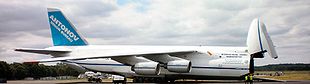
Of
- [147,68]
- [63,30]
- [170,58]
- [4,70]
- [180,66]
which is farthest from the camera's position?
[4,70]

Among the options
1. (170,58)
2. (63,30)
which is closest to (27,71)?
(63,30)

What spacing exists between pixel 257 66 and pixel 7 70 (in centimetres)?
3972

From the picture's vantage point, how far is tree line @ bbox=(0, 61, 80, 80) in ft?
168

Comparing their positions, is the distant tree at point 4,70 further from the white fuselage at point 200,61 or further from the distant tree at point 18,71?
the white fuselage at point 200,61

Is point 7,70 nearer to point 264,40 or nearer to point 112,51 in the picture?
point 112,51

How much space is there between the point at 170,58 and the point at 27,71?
46.2 metres

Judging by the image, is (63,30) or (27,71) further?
(27,71)

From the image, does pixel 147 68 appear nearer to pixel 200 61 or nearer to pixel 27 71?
pixel 200 61

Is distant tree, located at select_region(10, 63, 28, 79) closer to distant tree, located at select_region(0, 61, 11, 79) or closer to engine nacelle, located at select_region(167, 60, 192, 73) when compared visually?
distant tree, located at select_region(0, 61, 11, 79)

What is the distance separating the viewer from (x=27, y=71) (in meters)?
64.4

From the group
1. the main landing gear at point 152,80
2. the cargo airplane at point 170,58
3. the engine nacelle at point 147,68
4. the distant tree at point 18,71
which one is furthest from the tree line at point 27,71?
the engine nacelle at point 147,68

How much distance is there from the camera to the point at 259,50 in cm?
2136

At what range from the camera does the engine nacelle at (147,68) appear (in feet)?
77.4

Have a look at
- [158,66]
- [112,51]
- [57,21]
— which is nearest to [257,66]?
[158,66]
